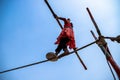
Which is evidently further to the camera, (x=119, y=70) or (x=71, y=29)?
(x=71, y=29)

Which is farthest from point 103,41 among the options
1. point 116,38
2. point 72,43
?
point 72,43

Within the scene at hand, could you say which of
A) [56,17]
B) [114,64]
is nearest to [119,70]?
[114,64]

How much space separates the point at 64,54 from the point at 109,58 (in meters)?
1.61

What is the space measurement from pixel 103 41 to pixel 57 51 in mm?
1823

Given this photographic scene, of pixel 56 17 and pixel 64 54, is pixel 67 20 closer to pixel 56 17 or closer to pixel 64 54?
pixel 56 17

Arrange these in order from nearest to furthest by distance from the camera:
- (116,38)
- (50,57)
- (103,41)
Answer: (116,38), (103,41), (50,57)

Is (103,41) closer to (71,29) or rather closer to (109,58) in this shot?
(109,58)

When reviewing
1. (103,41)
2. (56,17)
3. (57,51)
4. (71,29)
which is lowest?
(103,41)

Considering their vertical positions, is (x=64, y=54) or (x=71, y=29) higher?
(x=71, y=29)

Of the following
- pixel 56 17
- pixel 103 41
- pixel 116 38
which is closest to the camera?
pixel 116 38

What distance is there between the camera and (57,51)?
8641 millimetres

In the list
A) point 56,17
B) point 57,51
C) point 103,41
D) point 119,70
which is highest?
point 56,17

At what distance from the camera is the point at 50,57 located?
8.29 metres

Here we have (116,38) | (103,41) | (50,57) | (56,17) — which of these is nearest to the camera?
(116,38)
